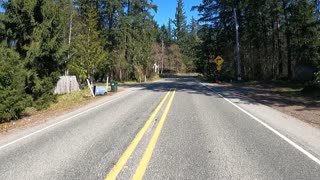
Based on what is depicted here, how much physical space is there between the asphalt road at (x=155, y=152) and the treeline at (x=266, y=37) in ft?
75.8

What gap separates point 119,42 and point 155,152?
40.9 meters

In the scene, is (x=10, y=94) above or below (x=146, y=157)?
above

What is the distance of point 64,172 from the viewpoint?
18.2ft

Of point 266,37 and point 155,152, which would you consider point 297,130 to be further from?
point 266,37

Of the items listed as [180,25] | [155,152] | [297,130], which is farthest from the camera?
[180,25]

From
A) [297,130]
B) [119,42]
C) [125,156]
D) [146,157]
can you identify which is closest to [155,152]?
[146,157]

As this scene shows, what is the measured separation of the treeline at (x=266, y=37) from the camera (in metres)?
31.5

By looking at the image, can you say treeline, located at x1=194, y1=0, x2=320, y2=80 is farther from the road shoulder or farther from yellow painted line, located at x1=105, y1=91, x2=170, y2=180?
yellow painted line, located at x1=105, y1=91, x2=170, y2=180

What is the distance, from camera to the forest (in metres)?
17.9

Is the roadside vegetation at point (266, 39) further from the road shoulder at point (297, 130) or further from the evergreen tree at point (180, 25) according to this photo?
the evergreen tree at point (180, 25)

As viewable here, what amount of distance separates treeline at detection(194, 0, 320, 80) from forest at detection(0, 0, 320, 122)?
0.29 ft

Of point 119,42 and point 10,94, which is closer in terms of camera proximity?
point 10,94

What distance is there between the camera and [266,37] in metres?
44.6

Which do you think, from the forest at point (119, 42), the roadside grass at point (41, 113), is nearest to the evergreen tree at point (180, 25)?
the forest at point (119, 42)
